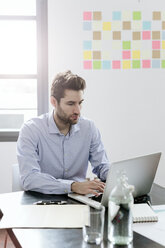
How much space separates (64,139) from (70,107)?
191mm

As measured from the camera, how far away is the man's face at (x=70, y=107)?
2143mm

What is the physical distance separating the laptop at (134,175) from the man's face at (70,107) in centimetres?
57

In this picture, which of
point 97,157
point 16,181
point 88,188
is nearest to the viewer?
point 88,188

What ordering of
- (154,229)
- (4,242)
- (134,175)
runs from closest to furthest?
(154,229)
(134,175)
(4,242)

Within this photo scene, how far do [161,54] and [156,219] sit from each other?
2.31 meters

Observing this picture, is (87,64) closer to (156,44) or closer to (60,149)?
(156,44)

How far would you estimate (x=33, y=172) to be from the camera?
1.92 m

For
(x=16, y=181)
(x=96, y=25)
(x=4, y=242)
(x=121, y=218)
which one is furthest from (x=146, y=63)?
(x=121, y=218)

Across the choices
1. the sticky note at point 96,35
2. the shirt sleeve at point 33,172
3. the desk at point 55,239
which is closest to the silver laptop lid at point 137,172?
the desk at point 55,239

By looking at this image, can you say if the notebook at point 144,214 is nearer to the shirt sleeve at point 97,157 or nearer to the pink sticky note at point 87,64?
the shirt sleeve at point 97,157

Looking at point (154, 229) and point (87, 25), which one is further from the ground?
point (87, 25)

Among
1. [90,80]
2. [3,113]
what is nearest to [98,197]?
[90,80]

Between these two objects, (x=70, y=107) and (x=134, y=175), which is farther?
(x=70, y=107)

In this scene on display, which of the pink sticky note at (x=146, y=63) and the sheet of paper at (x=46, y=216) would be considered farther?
the pink sticky note at (x=146, y=63)
